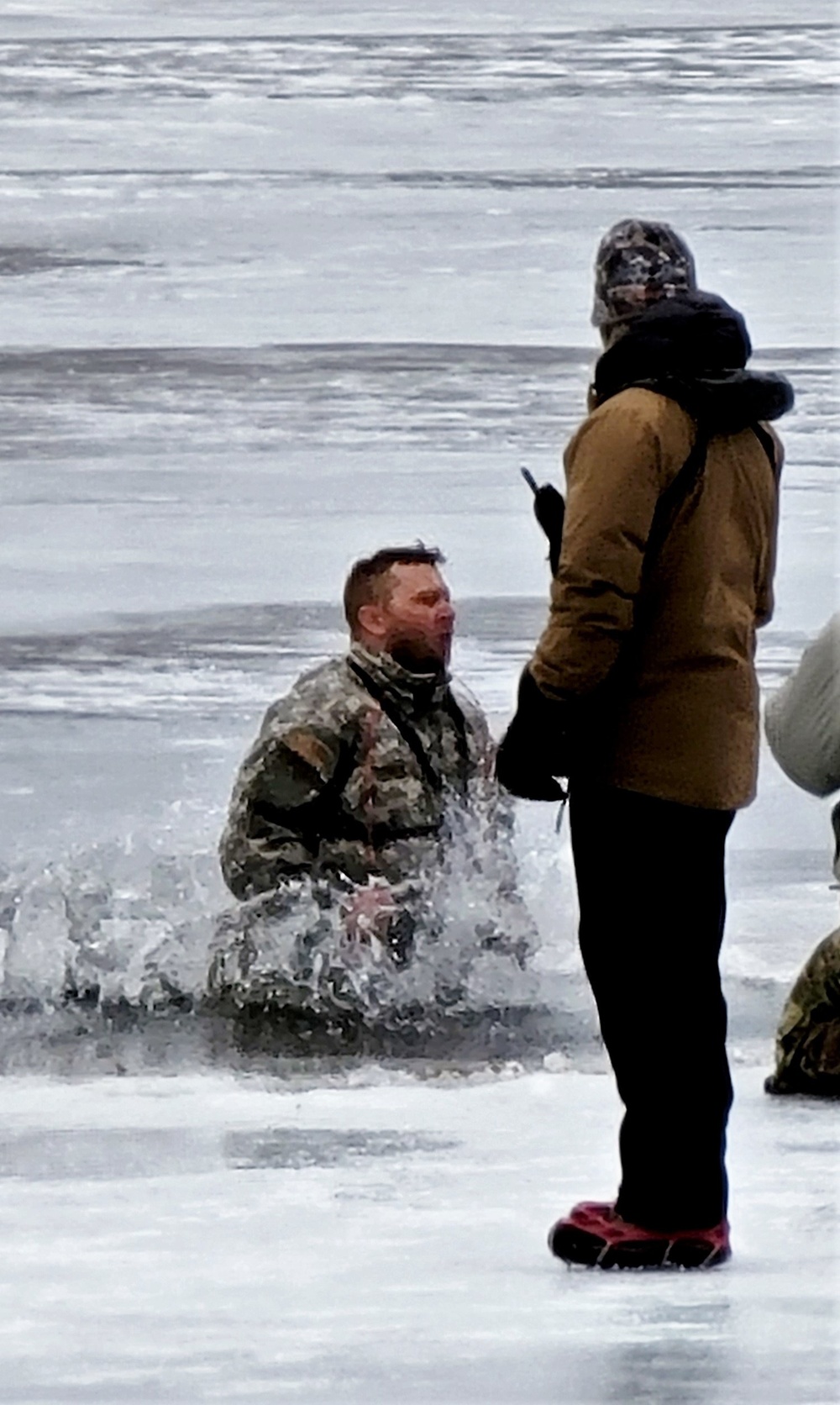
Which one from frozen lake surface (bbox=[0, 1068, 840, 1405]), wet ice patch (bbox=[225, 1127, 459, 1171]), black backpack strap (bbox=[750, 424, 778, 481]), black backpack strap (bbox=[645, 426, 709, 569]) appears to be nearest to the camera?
frozen lake surface (bbox=[0, 1068, 840, 1405])

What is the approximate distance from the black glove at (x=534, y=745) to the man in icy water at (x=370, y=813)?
1.20 m

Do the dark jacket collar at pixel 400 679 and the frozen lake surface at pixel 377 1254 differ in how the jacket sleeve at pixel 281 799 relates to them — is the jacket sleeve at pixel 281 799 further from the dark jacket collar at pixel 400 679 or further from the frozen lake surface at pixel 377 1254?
the frozen lake surface at pixel 377 1254

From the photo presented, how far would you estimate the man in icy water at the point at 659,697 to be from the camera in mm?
2729

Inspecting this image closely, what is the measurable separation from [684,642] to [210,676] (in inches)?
122

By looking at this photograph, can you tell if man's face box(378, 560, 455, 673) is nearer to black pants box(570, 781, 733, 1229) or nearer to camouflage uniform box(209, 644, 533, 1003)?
camouflage uniform box(209, 644, 533, 1003)

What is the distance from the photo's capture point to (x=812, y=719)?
A: 307 cm

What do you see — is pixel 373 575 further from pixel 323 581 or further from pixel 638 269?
pixel 323 581

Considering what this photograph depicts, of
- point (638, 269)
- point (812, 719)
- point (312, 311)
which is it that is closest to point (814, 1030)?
point (812, 719)

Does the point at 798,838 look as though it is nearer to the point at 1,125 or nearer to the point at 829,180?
the point at 829,180

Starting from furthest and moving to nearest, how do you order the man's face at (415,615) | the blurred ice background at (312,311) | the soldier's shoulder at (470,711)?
the blurred ice background at (312,311) < the soldier's shoulder at (470,711) < the man's face at (415,615)

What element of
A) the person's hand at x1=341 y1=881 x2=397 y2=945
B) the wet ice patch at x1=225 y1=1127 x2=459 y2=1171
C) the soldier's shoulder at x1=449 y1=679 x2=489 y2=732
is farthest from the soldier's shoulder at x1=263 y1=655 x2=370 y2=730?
the wet ice patch at x1=225 y1=1127 x2=459 y2=1171

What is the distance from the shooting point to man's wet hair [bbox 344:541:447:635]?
404 centimetres

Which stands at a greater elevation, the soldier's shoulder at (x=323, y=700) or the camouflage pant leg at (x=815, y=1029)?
the soldier's shoulder at (x=323, y=700)

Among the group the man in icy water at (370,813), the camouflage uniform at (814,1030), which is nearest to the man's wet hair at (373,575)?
the man in icy water at (370,813)
